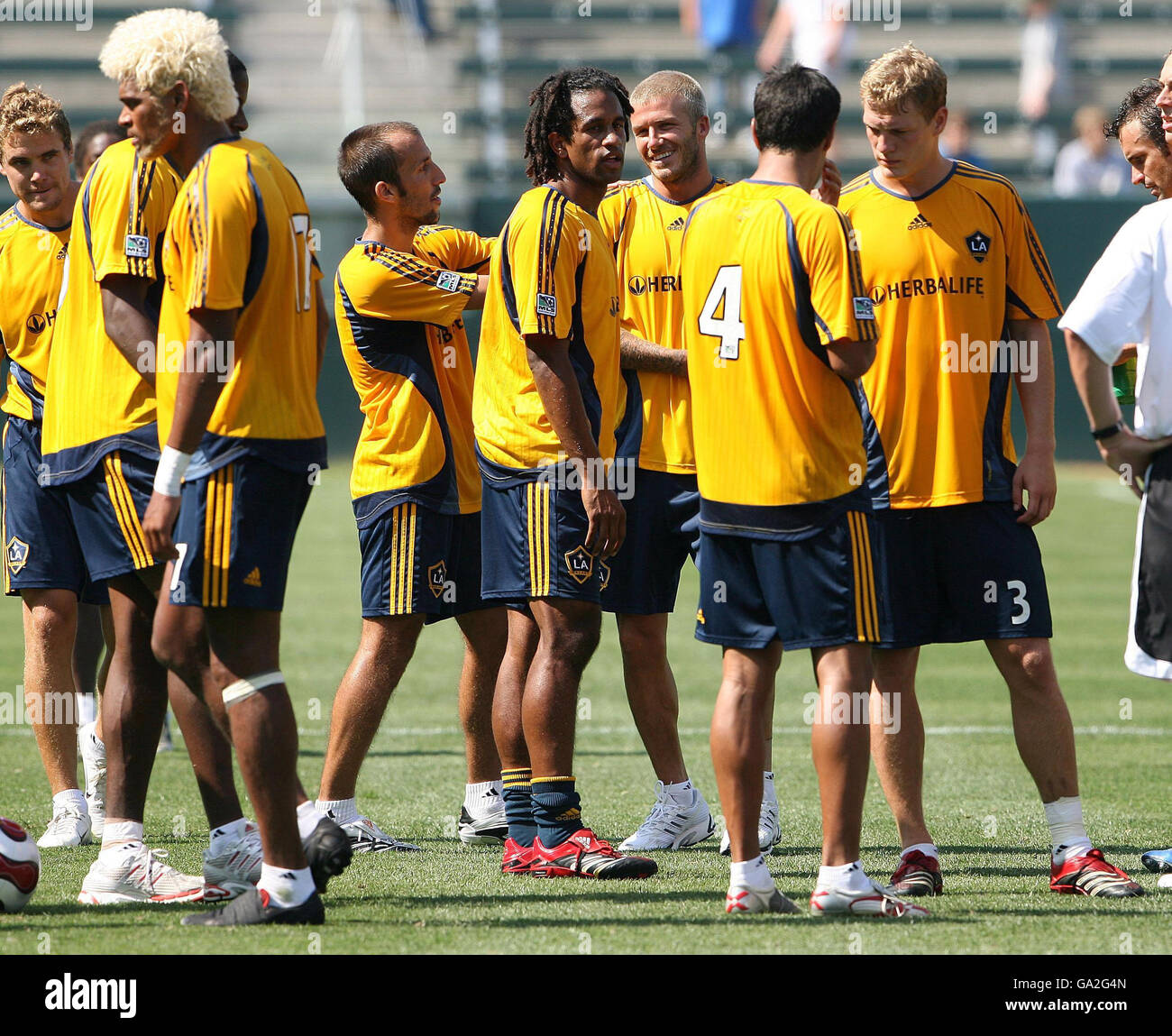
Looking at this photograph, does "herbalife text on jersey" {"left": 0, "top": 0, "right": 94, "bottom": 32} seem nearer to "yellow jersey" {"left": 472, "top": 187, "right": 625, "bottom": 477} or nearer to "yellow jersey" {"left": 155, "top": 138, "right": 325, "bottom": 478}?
"yellow jersey" {"left": 472, "top": 187, "right": 625, "bottom": 477}

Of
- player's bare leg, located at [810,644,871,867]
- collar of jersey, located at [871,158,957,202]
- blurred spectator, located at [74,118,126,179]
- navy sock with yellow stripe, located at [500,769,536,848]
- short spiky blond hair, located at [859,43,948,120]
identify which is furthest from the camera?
blurred spectator, located at [74,118,126,179]

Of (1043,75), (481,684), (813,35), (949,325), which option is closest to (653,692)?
(481,684)

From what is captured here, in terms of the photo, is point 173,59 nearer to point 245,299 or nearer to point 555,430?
point 245,299

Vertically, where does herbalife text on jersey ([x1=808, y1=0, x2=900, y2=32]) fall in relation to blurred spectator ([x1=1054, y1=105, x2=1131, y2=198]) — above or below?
above

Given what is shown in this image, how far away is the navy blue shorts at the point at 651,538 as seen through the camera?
589 cm

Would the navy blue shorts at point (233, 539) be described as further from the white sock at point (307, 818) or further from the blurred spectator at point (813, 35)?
the blurred spectator at point (813, 35)

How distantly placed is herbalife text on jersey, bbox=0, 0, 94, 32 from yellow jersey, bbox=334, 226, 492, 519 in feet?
69.1

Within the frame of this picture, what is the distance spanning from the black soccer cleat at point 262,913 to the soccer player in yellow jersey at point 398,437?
127 centimetres

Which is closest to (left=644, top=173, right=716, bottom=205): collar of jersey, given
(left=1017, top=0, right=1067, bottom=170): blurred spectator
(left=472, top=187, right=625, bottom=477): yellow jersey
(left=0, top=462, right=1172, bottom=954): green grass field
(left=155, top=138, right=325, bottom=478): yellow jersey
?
(left=472, top=187, right=625, bottom=477): yellow jersey

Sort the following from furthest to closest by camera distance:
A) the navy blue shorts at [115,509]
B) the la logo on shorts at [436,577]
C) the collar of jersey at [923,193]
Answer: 1. the la logo on shorts at [436,577]
2. the collar of jersey at [923,193]
3. the navy blue shorts at [115,509]

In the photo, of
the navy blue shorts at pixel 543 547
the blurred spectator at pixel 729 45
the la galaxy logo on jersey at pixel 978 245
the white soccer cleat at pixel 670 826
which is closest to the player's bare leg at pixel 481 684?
the white soccer cleat at pixel 670 826

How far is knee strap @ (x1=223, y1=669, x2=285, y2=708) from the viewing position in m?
4.26

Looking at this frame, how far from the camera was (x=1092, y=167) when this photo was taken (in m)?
Answer: 21.4

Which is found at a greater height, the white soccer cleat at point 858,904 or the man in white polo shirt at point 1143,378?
the man in white polo shirt at point 1143,378
